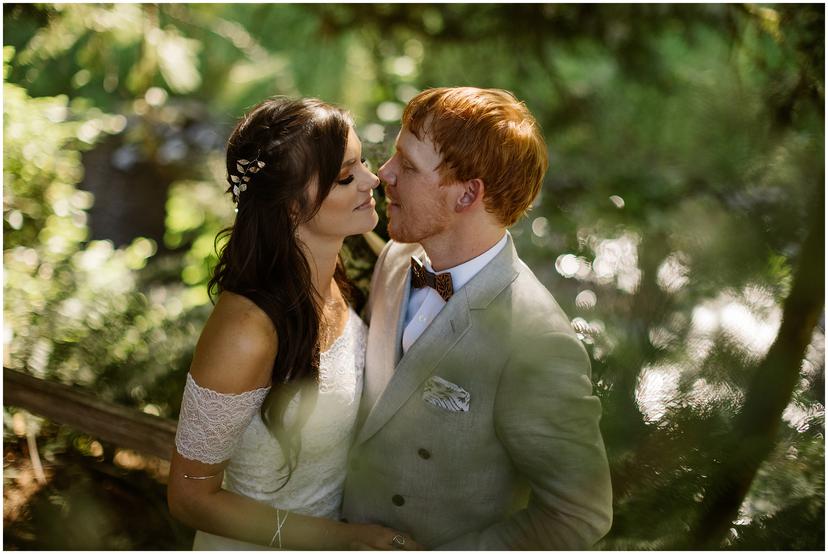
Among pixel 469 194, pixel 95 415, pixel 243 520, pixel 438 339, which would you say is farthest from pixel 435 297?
pixel 95 415

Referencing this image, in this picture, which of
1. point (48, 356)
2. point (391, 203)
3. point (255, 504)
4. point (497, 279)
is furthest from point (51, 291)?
point (497, 279)

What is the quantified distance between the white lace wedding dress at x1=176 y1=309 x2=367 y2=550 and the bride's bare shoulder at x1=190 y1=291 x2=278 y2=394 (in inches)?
1.2

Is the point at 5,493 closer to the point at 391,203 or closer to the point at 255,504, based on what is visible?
the point at 255,504

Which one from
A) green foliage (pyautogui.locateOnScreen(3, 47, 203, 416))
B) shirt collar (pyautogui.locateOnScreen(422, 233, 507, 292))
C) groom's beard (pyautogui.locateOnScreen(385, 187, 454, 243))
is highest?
groom's beard (pyautogui.locateOnScreen(385, 187, 454, 243))

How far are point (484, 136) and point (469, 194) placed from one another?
0.14 meters

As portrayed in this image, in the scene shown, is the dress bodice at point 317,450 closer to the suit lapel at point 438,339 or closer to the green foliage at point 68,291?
the suit lapel at point 438,339

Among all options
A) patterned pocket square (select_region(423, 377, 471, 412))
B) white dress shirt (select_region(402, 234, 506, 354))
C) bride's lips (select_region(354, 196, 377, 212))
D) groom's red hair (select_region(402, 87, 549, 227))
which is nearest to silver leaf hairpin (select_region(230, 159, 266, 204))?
bride's lips (select_region(354, 196, 377, 212))

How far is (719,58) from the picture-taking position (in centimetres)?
134

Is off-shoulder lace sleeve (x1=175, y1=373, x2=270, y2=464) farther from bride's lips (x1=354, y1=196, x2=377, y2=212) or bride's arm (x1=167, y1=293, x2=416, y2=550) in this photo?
bride's lips (x1=354, y1=196, x2=377, y2=212)

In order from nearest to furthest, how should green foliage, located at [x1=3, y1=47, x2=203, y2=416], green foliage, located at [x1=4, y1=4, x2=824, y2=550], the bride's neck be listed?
green foliage, located at [x1=4, y1=4, x2=824, y2=550], the bride's neck, green foliage, located at [x1=3, y1=47, x2=203, y2=416]

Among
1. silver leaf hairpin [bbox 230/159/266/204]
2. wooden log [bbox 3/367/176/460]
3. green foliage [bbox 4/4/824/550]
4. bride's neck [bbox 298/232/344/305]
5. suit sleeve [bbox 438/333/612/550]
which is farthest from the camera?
wooden log [bbox 3/367/176/460]

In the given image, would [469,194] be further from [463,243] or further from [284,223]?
[284,223]

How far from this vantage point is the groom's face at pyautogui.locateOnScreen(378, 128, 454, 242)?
151 cm

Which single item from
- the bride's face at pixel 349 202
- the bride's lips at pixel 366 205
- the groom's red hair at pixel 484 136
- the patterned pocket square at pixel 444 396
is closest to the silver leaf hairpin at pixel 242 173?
the bride's face at pixel 349 202
